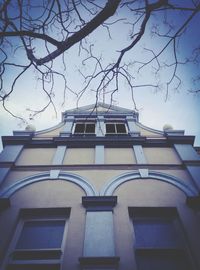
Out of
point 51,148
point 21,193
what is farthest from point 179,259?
point 51,148

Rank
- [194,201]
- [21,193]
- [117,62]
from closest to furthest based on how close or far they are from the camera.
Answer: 1. [117,62]
2. [194,201]
3. [21,193]

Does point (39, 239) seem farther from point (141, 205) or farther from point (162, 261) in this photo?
point (162, 261)

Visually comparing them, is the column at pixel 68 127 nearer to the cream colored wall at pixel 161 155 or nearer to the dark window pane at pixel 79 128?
the dark window pane at pixel 79 128

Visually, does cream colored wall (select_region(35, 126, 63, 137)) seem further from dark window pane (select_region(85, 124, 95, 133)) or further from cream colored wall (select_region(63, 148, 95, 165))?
cream colored wall (select_region(63, 148, 95, 165))

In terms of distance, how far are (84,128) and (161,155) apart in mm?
3794

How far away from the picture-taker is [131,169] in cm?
719

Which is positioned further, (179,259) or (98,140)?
(98,140)

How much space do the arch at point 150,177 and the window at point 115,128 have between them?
330 cm

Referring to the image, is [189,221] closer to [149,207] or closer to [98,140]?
[149,207]

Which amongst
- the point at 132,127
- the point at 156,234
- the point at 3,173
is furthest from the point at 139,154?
the point at 3,173

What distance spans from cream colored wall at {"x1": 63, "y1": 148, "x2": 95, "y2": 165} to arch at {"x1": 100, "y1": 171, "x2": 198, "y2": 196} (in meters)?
1.39

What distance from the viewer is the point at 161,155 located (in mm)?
8062

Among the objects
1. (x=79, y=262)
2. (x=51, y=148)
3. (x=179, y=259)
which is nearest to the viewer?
(x=79, y=262)

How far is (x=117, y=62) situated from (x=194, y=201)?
4149mm
